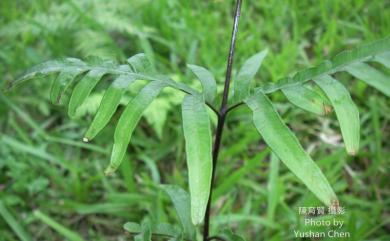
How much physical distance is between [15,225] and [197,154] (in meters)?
1.21

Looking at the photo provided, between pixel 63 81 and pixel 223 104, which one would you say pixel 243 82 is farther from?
pixel 63 81

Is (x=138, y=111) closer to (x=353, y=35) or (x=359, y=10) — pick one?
(x=353, y=35)

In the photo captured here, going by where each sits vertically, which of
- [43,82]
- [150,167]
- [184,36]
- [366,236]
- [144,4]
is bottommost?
[366,236]

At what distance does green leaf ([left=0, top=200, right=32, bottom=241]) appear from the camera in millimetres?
1596

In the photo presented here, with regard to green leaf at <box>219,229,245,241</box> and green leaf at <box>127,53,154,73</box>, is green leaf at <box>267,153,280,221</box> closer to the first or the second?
green leaf at <box>219,229,245,241</box>

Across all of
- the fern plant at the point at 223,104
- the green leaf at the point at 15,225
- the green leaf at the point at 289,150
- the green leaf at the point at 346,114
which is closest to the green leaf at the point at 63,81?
the fern plant at the point at 223,104

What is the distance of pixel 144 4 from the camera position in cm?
238

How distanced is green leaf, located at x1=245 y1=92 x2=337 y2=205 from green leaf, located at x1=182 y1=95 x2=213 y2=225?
9 centimetres

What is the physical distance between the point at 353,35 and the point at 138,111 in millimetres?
1847

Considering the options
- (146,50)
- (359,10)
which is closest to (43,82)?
(146,50)

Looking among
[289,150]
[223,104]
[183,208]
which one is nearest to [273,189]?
[183,208]

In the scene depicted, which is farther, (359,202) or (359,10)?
(359,10)

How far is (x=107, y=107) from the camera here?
0.76 meters

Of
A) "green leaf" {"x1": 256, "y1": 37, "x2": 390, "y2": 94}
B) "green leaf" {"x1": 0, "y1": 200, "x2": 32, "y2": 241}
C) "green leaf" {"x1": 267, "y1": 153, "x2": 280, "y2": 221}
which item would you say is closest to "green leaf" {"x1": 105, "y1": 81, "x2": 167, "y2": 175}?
"green leaf" {"x1": 256, "y1": 37, "x2": 390, "y2": 94}
